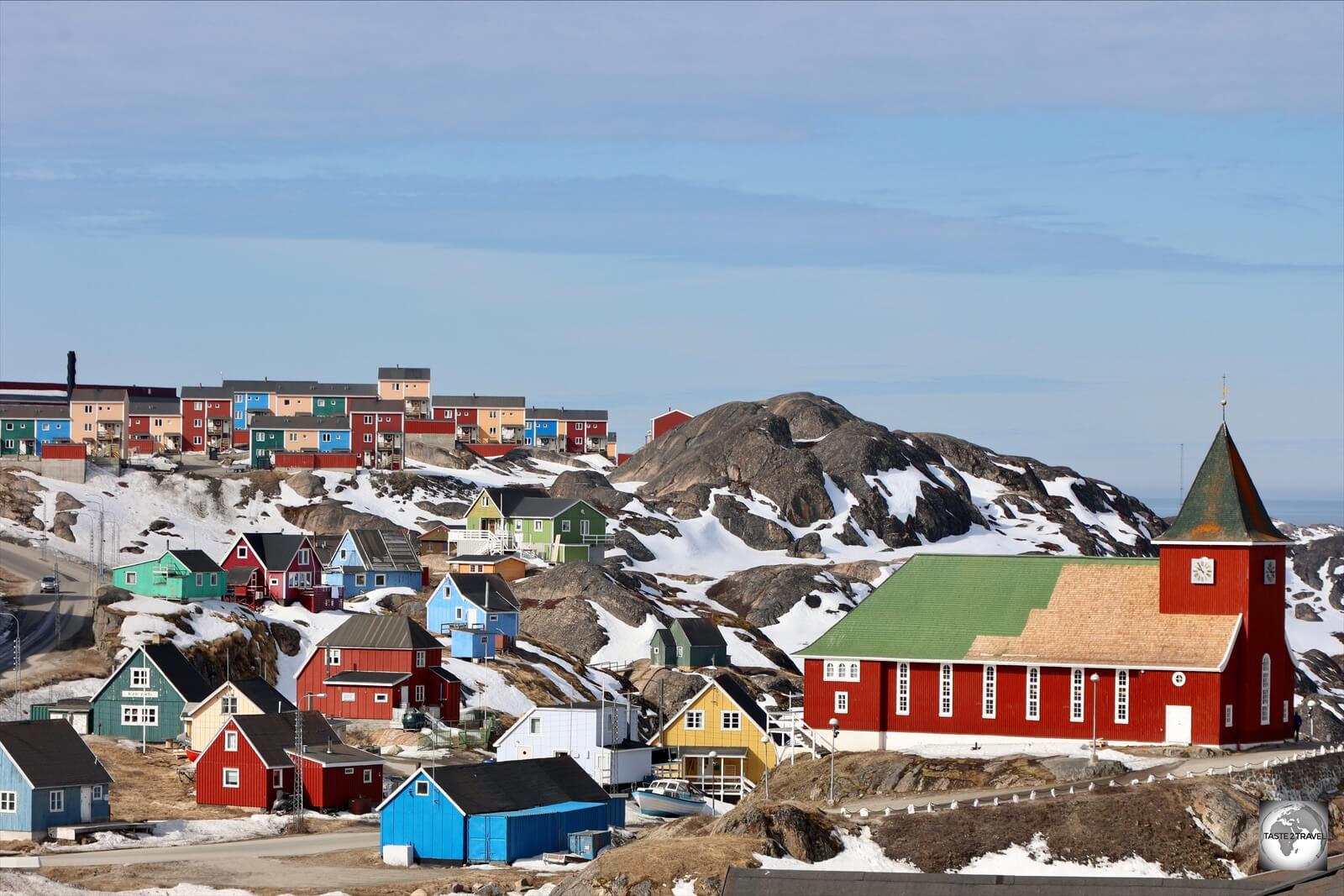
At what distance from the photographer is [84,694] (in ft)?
310

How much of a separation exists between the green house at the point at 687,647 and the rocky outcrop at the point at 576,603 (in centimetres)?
578

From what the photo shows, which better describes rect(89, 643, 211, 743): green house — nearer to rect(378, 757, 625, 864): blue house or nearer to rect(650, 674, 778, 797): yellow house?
rect(650, 674, 778, 797): yellow house

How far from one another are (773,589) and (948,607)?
7112cm

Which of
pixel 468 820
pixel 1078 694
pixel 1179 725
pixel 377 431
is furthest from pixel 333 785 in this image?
pixel 377 431

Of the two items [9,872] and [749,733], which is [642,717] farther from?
[9,872]

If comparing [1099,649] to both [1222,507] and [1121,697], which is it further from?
[1222,507]

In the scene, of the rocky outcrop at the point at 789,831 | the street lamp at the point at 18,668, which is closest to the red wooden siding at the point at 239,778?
the street lamp at the point at 18,668

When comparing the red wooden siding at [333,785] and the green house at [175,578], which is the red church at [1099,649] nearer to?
the red wooden siding at [333,785]

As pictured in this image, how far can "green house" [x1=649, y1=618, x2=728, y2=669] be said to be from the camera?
117 m

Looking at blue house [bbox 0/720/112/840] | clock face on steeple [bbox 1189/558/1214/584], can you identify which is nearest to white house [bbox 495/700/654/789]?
blue house [bbox 0/720/112/840]

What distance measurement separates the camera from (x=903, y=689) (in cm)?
6906

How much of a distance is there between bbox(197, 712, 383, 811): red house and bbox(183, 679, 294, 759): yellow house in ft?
21.8

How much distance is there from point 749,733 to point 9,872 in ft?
118

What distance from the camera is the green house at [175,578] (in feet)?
371
